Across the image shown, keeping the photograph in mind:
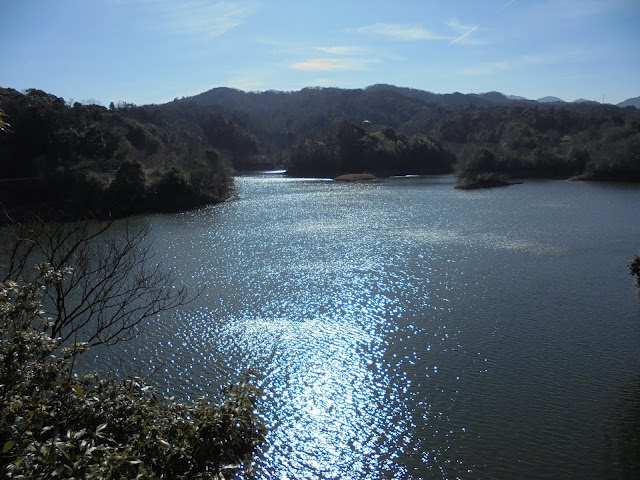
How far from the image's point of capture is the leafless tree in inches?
249

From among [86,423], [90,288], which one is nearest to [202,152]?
[90,288]

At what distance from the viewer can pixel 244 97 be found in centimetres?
18650

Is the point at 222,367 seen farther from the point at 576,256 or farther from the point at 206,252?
the point at 576,256

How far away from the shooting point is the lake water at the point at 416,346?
8117 millimetres

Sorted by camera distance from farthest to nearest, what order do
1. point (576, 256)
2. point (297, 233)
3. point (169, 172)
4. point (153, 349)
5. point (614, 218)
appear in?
point (169, 172), point (614, 218), point (297, 233), point (576, 256), point (153, 349)

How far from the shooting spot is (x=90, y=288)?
11516 mm

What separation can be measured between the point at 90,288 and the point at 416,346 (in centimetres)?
785

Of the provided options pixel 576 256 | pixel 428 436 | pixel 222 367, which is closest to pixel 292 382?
pixel 222 367

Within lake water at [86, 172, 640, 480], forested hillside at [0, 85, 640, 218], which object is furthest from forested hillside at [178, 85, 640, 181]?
lake water at [86, 172, 640, 480]

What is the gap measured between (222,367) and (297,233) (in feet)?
52.4

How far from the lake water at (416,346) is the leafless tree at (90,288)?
105 centimetres

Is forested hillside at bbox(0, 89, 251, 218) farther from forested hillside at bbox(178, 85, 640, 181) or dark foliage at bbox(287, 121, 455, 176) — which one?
forested hillside at bbox(178, 85, 640, 181)

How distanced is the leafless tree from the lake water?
1047 millimetres

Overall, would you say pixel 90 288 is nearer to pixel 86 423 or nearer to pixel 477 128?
pixel 86 423
